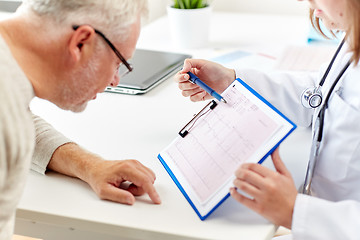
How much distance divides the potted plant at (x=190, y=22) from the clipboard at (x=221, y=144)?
31.7 inches

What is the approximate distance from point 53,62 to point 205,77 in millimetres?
509

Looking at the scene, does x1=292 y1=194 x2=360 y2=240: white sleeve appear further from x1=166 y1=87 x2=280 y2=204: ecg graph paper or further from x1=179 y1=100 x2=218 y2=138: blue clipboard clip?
x1=179 y1=100 x2=218 y2=138: blue clipboard clip

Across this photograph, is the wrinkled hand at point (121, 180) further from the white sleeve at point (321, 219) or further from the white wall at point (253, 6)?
the white wall at point (253, 6)

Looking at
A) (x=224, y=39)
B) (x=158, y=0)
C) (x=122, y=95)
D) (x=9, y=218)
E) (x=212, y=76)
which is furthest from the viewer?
(x=158, y=0)

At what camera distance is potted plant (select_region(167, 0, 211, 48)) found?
1883mm

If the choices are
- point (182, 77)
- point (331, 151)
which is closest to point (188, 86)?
point (182, 77)

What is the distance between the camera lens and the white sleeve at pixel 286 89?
131cm

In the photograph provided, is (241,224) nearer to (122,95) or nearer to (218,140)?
(218,140)

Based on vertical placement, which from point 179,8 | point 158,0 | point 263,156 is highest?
point 263,156

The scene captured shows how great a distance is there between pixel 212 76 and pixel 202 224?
20.0 inches

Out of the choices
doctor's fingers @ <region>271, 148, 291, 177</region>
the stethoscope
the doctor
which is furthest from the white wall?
doctor's fingers @ <region>271, 148, 291, 177</region>

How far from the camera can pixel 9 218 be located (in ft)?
3.05

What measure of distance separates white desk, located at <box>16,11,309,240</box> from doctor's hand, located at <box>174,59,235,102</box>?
0.23ft

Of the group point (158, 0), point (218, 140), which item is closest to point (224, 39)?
point (158, 0)
